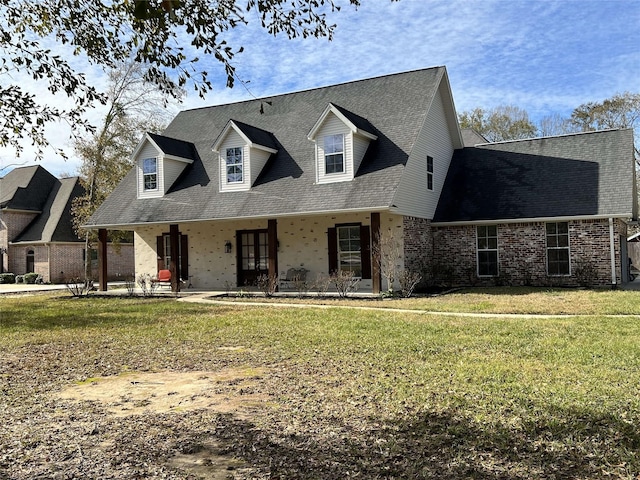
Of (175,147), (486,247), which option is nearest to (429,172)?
(486,247)

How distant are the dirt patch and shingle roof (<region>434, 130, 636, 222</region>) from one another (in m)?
14.7

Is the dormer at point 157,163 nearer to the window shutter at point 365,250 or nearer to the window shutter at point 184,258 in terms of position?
the window shutter at point 184,258

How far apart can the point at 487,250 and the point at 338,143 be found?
6620 mm

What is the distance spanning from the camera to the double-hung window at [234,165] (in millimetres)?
21109

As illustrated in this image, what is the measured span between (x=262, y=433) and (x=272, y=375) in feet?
7.13

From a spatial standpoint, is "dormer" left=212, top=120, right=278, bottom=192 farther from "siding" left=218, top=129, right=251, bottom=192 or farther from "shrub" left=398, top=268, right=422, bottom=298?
"shrub" left=398, top=268, right=422, bottom=298

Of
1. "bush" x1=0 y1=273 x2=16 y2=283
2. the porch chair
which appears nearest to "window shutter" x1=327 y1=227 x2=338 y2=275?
the porch chair

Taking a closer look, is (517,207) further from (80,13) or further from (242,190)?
(80,13)

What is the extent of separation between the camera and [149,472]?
4.24m

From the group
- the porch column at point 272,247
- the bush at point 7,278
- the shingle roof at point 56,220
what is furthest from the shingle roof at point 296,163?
the bush at point 7,278

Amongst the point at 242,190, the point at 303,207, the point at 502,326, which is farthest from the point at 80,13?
the point at 242,190

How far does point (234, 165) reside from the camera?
21172 mm

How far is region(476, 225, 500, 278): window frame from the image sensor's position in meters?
20.2

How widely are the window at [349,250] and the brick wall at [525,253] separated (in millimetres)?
3030
